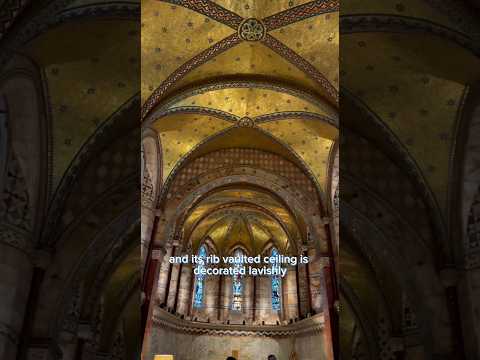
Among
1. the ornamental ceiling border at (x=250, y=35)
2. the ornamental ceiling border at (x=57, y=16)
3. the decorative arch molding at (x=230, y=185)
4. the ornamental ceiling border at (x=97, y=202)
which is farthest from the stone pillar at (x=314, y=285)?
the ornamental ceiling border at (x=57, y=16)

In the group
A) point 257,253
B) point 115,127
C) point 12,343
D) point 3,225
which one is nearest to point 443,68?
point 115,127

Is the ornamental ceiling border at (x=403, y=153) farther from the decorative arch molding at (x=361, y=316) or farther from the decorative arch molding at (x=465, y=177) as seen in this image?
the decorative arch molding at (x=361, y=316)

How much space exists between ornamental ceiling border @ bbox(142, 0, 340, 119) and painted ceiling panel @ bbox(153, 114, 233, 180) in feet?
6.24

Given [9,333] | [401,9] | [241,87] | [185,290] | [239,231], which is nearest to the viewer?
[401,9]

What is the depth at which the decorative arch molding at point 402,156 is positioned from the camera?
27.2 feet

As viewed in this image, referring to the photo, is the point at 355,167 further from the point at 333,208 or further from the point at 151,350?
the point at 151,350

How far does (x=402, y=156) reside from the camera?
8.66 m

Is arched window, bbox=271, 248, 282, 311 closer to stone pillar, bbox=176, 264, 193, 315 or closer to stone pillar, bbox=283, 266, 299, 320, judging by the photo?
stone pillar, bbox=283, 266, 299, 320

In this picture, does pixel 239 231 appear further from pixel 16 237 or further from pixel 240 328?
pixel 16 237

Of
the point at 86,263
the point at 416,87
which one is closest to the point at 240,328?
the point at 86,263

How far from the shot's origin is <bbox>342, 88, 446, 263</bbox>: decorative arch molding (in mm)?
8289

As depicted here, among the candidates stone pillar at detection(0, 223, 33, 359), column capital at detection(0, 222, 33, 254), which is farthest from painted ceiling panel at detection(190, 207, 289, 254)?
stone pillar at detection(0, 223, 33, 359)

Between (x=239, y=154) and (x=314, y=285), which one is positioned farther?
(x=314, y=285)

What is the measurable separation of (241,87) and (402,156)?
3856 mm
